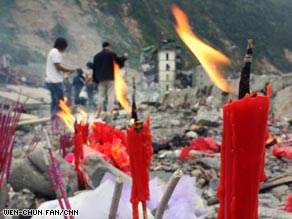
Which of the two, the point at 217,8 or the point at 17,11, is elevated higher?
the point at 217,8

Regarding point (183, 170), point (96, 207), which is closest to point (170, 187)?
point (96, 207)

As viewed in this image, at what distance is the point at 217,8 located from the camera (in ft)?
178

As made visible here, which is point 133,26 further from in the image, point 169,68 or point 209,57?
point 209,57

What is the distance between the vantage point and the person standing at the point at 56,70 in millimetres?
6832

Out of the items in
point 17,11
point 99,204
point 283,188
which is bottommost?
point 283,188

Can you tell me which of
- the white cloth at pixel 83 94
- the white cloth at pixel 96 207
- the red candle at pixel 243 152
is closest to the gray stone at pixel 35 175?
the white cloth at pixel 96 207

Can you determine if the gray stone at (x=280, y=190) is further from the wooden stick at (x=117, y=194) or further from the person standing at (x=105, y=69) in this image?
the person standing at (x=105, y=69)

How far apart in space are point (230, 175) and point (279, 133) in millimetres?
5764

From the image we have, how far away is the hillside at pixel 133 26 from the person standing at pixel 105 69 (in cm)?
1603

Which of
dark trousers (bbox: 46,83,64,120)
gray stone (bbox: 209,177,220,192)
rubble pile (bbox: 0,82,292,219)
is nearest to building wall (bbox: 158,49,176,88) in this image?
rubble pile (bbox: 0,82,292,219)

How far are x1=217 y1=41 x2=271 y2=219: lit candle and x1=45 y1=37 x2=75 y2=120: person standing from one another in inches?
248

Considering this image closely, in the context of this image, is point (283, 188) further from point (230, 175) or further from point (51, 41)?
point (51, 41)

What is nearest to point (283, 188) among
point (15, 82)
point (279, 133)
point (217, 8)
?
point (279, 133)

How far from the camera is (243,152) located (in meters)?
0.72
